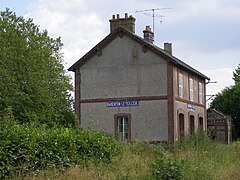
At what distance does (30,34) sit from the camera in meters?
48.0

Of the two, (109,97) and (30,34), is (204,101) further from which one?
(30,34)

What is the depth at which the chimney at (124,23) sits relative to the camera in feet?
127

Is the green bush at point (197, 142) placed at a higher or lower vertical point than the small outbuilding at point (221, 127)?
lower

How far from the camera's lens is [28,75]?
146 feet

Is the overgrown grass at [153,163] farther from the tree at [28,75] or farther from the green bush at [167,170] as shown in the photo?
the tree at [28,75]

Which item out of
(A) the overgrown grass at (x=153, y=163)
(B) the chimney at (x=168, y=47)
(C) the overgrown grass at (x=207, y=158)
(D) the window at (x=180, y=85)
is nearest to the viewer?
(A) the overgrown grass at (x=153, y=163)

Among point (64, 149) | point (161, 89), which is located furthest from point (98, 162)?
point (161, 89)

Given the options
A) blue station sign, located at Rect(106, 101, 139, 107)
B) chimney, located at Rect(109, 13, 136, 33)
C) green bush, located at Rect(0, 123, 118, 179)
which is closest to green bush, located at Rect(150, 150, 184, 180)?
green bush, located at Rect(0, 123, 118, 179)

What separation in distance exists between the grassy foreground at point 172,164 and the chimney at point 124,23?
1744 centimetres

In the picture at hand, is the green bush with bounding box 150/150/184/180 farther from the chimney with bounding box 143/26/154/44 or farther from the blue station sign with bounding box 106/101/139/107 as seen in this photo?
the chimney with bounding box 143/26/154/44

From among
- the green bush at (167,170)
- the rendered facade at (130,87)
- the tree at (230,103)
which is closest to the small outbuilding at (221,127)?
the tree at (230,103)

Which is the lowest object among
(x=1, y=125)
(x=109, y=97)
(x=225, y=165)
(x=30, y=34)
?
(x=225, y=165)

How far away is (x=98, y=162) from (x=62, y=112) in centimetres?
3390

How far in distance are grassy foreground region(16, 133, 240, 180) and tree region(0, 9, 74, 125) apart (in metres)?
20.5
